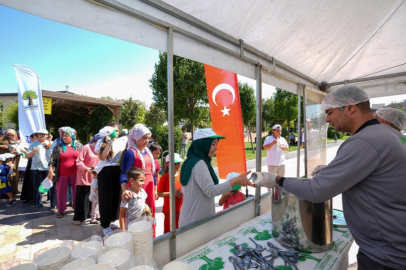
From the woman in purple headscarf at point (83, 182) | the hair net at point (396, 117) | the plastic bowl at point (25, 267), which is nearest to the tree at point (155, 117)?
the woman in purple headscarf at point (83, 182)

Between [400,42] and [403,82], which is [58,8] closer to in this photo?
[400,42]

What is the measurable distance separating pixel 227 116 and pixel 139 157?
7.96 ft

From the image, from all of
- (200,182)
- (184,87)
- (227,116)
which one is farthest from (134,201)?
(184,87)

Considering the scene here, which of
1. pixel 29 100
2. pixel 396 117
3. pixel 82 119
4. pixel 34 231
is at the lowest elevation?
pixel 34 231

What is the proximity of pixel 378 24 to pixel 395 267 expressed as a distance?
2.64 meters

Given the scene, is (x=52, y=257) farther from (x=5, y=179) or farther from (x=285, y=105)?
(x=285, y=105)

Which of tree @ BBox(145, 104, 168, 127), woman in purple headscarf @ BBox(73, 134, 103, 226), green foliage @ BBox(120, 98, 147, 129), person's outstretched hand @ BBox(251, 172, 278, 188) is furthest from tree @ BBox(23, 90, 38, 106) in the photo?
green foliage @ BBox(120, 98, 147, 129)

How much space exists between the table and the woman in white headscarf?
1.30m

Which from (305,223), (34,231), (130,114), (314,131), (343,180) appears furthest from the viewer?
(130,114)

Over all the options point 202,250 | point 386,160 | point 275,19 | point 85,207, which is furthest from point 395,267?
point 85,207

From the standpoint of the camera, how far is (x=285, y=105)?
20.6 m

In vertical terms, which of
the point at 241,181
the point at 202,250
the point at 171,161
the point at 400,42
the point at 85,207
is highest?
the point at 400,42

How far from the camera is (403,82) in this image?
3529 mm

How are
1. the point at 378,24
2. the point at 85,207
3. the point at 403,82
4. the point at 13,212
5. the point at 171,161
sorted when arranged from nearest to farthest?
the point at 171,161 < the point at 378,24 < the point at 403,82 < the point at 85,207 < the point at 13,212
